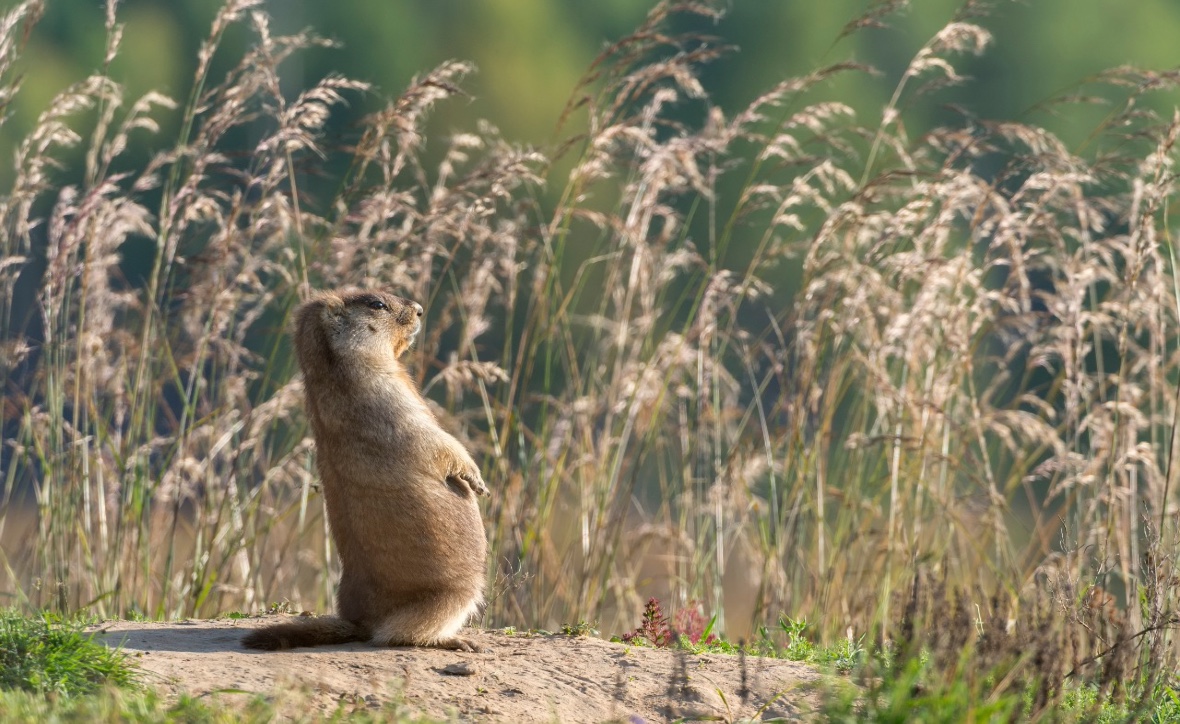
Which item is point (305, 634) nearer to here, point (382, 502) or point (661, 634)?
point (382, 502)

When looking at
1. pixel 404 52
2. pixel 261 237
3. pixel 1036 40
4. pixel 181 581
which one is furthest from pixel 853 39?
pixel 181 581

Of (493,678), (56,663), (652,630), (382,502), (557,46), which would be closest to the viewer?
(56,663)

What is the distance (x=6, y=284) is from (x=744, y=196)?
133 inches

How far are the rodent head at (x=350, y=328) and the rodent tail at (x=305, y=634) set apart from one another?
32.1 inches

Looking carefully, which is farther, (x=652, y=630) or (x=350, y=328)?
(x=652, y=630)

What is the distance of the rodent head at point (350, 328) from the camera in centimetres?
432

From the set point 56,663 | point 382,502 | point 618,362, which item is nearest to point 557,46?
point 618,362

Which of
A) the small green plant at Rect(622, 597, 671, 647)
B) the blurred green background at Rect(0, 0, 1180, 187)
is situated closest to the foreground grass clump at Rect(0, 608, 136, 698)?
the small green plant at Rect(622, 597, 671, 647)

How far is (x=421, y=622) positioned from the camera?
13.7 ft

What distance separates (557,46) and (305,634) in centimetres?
2269

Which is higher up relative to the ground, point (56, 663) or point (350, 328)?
point (350, 328)

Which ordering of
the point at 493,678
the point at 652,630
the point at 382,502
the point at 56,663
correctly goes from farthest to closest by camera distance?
the point at 652,630 → the point at 382,502 → the point at 493,678 → the point at 56,663

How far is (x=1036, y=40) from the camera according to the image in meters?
24.7

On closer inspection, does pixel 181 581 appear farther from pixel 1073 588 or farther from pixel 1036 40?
pixel 1036 40
